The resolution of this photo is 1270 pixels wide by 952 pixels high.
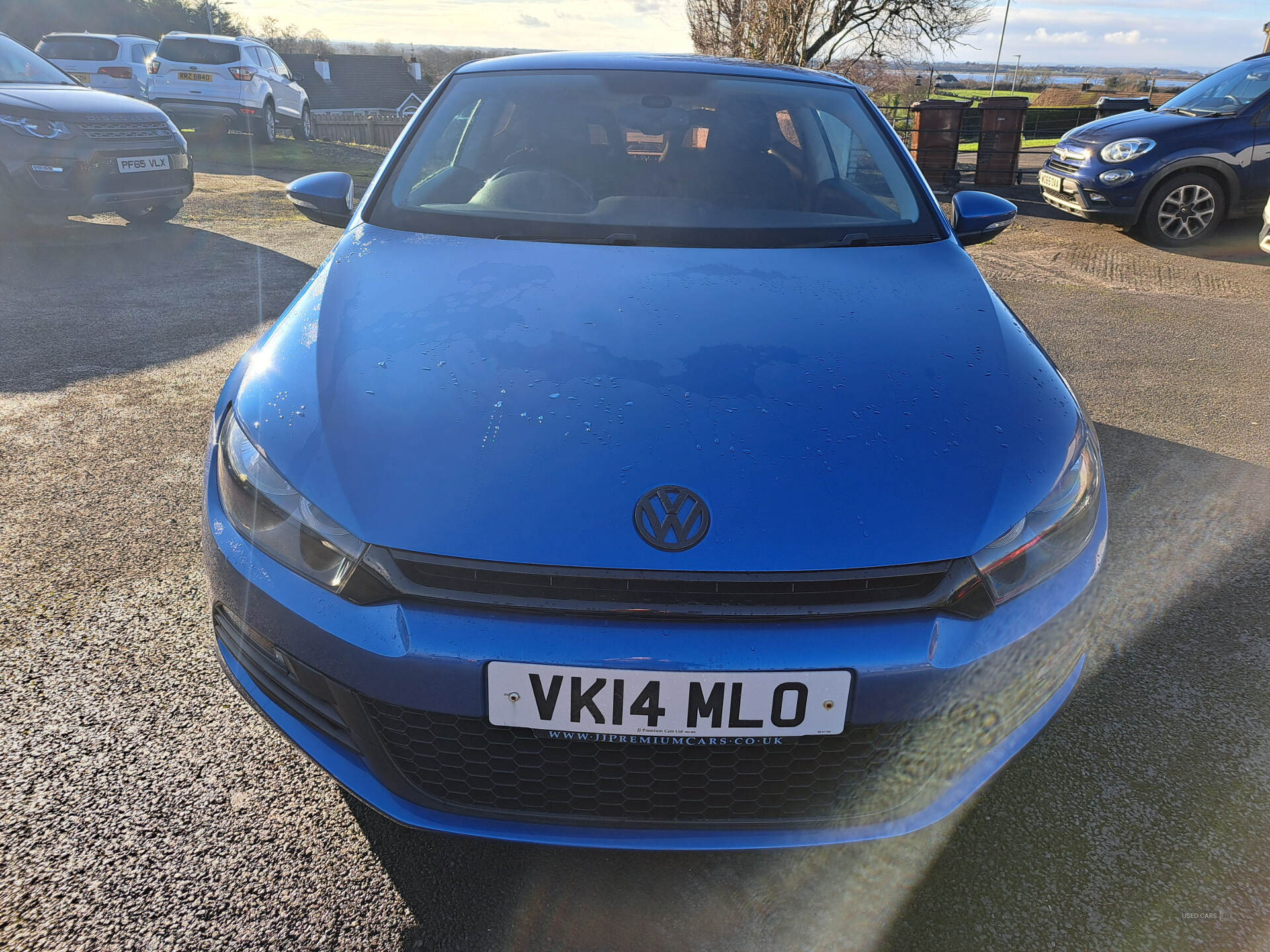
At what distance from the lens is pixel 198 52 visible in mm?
13906

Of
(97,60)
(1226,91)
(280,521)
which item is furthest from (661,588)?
(97,60)

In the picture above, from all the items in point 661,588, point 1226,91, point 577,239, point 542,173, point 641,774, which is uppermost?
point 1226,91

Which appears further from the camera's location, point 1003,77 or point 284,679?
point 1003,77

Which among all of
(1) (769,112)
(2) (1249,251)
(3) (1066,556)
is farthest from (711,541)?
(2) (1249,251)

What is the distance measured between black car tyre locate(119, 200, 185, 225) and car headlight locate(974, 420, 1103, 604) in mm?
8191

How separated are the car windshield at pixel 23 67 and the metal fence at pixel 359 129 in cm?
1299

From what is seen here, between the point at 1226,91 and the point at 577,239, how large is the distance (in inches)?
323

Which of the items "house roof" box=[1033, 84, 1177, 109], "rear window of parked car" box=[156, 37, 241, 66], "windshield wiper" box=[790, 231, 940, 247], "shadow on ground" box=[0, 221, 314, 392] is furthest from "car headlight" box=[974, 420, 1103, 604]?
"house roof" box=[1033, 84, 1177, 109]

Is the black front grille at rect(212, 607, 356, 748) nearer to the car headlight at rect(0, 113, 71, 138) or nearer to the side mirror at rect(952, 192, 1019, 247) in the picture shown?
the side mirror at rect(952, 192, 1019, 247)

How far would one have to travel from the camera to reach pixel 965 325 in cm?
185

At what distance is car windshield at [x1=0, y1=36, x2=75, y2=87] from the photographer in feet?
22.3

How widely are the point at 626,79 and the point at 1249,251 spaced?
705 cm

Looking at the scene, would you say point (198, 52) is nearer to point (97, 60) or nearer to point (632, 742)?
point (97, 60)

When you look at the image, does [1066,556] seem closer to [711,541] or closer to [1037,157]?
[711,541]
